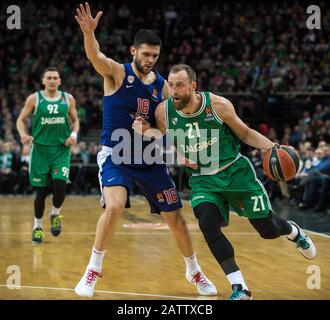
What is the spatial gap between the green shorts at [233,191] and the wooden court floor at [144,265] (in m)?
0.69

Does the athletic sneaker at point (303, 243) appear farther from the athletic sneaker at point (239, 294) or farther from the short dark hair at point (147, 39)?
the short dark hair at point (147, 39)

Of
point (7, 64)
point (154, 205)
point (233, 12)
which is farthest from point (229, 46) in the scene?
point (154, 205)

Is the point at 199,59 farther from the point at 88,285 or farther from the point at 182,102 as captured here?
the point at 88,285

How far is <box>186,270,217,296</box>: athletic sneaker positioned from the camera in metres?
5.38

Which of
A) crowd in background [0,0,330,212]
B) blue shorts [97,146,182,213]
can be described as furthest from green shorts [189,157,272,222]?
crowd in background [0,0,330,212]

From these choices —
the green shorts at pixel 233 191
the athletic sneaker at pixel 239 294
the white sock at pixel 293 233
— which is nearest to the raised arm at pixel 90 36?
the green shorts at pixel 233 191

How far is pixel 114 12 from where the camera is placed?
23141 millimetres

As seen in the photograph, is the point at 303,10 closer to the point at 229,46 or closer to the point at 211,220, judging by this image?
the point at 229,46

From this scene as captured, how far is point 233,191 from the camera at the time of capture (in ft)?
17.2

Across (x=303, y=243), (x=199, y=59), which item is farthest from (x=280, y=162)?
(x=199, y=59)

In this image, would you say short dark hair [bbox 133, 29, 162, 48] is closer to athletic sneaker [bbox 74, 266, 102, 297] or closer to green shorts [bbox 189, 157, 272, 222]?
green shorts [bbox 189, 157, 272, 222]

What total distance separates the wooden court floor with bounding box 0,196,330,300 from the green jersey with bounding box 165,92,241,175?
107 centimetres

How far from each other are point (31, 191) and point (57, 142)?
8891 mm
